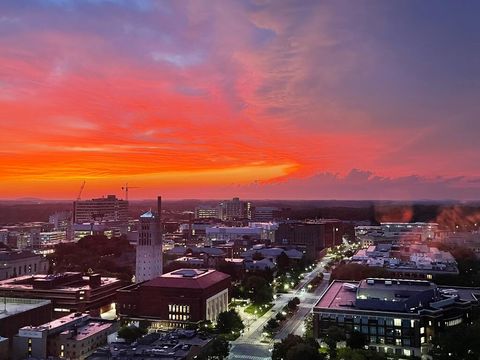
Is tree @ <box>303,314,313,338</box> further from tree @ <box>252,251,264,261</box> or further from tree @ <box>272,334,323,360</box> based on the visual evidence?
tree @ <box>252,251,264,261</box>

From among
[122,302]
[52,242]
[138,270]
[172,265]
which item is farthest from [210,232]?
[122,302]

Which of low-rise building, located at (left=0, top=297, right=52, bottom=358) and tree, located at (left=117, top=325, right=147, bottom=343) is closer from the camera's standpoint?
low-rise building, located at (left=0, top=297, right=52, bottom=358)

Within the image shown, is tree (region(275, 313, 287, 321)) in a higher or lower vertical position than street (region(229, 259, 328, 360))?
higher

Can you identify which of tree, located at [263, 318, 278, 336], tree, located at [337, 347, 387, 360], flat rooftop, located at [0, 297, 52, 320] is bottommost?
tree, located at [263, 318, 278, 336]

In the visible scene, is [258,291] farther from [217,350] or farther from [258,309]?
[217,350]

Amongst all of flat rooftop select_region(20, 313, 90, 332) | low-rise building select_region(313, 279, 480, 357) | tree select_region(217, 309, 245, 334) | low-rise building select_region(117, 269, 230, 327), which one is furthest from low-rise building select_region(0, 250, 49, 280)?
low-rise building select_region(313, 279, 480, 357)

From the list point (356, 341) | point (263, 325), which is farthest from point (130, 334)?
point (356, 341)

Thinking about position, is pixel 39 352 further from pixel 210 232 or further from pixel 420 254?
pixel 210 232

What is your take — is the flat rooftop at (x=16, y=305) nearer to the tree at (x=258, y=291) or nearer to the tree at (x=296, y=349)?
the tree at (x=296, y=349)
